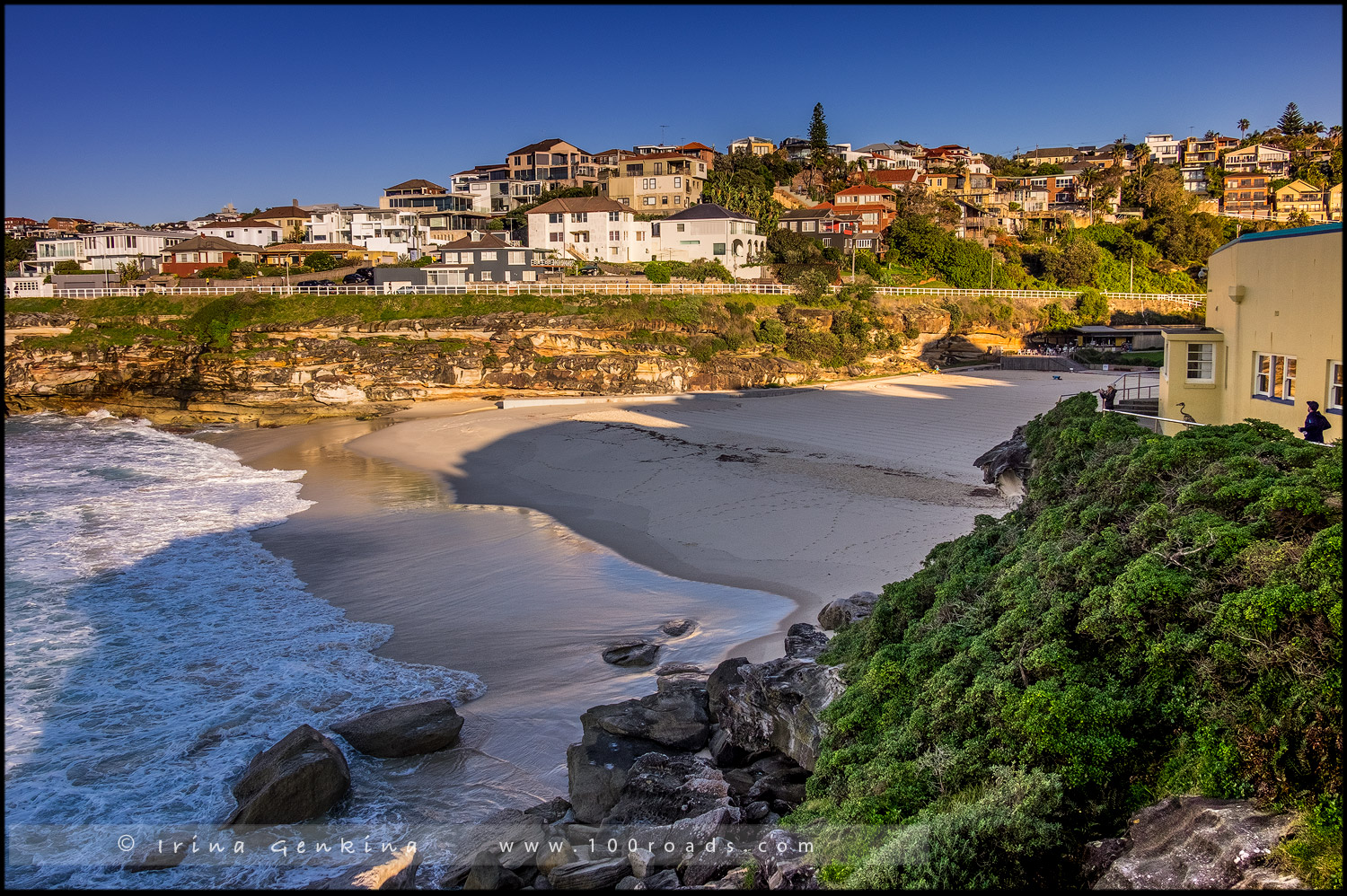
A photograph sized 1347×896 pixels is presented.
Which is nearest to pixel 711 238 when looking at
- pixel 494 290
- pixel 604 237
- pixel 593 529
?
pixel 604 237

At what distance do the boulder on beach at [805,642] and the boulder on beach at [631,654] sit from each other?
2.16m

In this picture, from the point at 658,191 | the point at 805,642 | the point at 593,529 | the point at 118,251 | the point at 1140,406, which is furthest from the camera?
the point at 658,191

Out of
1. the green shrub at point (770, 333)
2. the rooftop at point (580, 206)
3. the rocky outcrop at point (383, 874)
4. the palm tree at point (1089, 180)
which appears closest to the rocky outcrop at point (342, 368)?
the green shrub at point (770, 333)

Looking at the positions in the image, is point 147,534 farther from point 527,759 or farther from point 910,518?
point 910,518

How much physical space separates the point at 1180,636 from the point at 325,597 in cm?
1354

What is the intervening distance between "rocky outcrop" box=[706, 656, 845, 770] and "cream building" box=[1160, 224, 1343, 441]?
5.60 meters

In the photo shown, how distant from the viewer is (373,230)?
70.8 m

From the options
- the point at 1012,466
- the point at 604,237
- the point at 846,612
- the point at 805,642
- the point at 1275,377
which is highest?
the point at 604,237

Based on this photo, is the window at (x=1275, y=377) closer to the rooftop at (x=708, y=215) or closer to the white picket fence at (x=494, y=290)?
the white picket fence at (x=494, y=290)

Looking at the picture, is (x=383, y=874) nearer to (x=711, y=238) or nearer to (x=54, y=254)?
(x=711, y=238)

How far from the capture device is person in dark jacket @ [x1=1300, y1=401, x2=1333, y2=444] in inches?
338

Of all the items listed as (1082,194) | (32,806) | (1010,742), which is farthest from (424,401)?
(1082,194)

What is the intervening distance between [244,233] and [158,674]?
66674 millimetres

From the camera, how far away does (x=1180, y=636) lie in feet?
19.9
